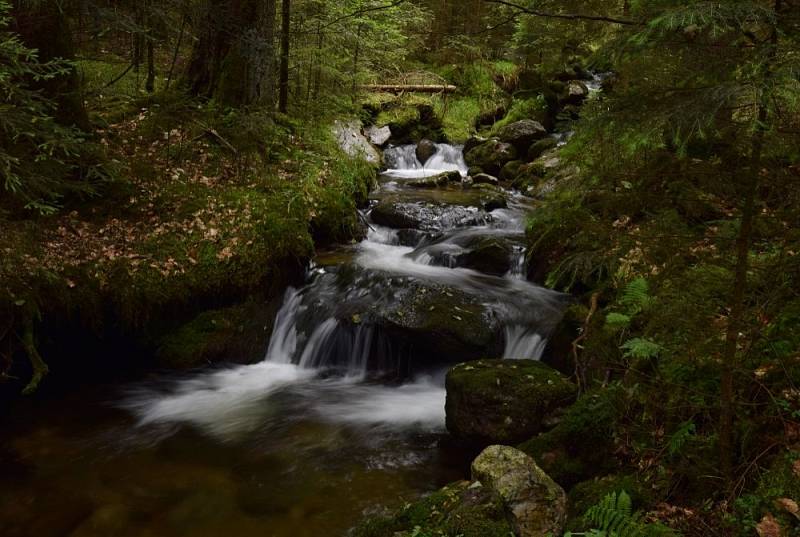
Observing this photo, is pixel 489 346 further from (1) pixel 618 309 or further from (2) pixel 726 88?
(2) pixel 726 88

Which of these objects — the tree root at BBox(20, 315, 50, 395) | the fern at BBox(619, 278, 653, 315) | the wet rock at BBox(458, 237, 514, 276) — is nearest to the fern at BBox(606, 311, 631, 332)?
the fern at BBox(619, 278, 653, 315)

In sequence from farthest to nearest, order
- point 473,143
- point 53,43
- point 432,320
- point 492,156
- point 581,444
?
point 473,143 → point 492,156 → point 432,320 → point 53,43 → point 581,444

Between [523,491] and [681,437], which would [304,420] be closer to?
[523,491]

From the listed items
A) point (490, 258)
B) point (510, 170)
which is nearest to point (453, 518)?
point (490, 258)

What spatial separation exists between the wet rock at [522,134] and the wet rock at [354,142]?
4459mm

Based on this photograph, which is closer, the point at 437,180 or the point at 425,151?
the point at 437,180

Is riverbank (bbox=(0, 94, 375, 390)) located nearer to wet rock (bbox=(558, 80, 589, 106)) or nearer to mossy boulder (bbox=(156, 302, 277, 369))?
mossy boulder (bbox=(156, 302, 277, 369))

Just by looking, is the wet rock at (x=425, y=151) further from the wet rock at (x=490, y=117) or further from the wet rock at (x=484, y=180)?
the wet rock at (x=490, y=117)

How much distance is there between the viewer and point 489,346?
25.0ft

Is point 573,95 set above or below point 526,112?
above

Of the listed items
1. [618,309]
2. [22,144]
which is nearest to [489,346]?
[618,309]

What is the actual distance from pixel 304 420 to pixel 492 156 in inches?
498

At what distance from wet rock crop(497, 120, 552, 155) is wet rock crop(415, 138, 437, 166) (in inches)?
91.7

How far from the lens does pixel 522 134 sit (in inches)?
713
